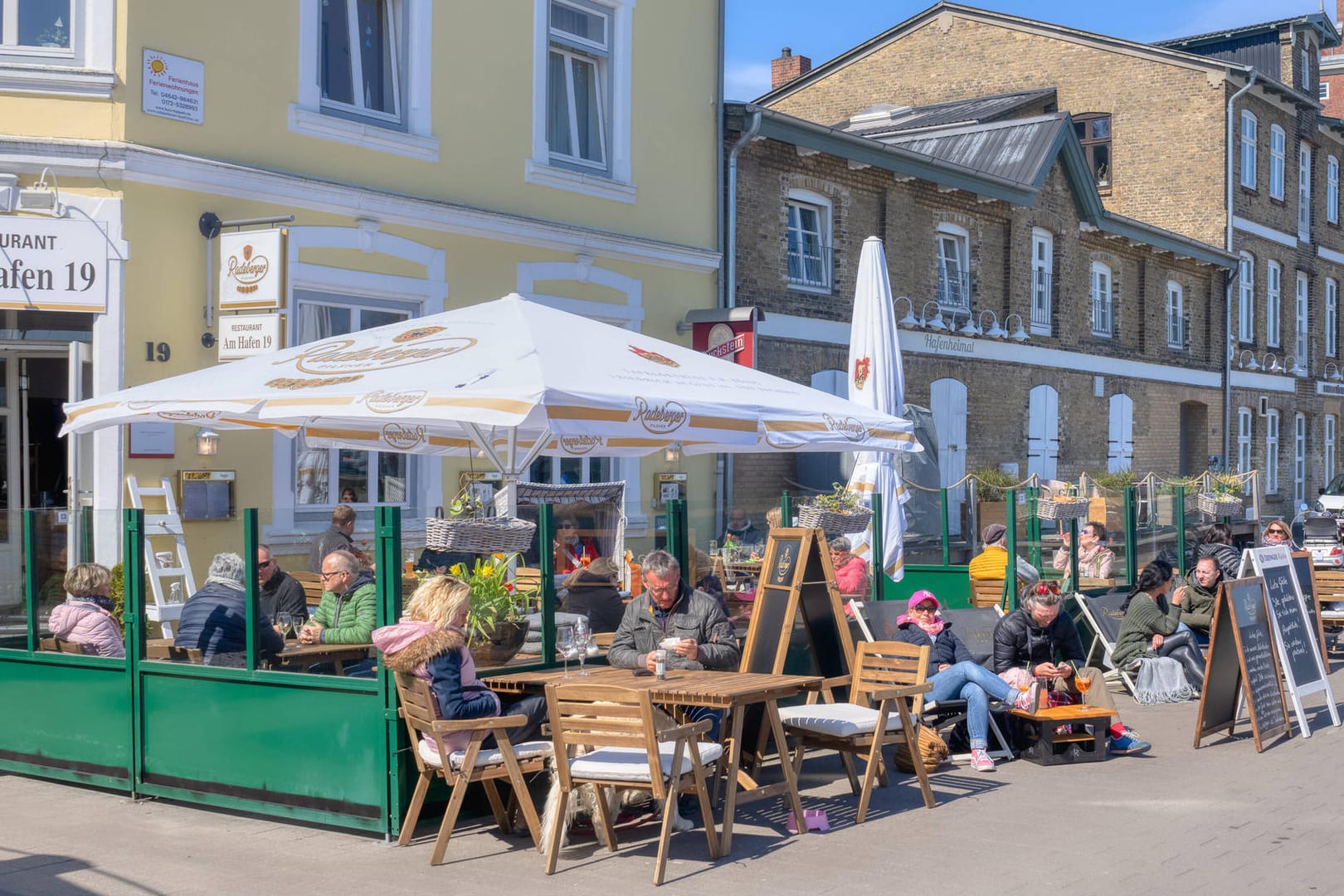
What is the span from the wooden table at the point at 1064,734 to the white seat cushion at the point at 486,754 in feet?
11.2

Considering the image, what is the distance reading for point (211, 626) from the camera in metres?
7.55

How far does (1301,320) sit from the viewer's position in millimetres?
32219

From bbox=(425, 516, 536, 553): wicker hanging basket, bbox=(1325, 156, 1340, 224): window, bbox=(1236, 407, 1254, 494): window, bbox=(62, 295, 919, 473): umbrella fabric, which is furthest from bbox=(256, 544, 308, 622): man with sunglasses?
bbox=(1325, 156, 1340, 224): window

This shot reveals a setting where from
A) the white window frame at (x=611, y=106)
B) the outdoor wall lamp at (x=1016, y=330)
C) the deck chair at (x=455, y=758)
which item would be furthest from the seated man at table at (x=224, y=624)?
the outdoor wall lamp at (x=1016, y=330)

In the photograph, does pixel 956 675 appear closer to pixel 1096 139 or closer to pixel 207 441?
pixel 207 441

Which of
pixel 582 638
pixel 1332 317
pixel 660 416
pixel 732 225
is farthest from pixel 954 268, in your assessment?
pixel 1332 317

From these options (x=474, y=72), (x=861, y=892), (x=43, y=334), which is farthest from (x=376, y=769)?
(x=474, y=72)

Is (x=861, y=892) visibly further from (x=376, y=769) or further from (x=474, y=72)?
(x=474, y=72)

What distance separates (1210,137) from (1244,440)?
593cm

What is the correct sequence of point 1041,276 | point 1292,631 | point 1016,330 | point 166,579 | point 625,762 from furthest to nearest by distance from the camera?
1. point 1041,276
2. point 1016,330
3. point 1292,631
4. point 166,579
5. point 625,762

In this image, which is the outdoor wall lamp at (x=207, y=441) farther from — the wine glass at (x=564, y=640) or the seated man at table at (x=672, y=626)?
the seated man at table at (x=672, y=626)

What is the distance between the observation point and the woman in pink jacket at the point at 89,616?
8055 mm

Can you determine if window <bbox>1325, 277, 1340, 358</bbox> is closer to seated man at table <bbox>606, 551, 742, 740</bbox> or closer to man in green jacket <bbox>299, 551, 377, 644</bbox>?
seated man at table <bbox>606, 551, 742, 740</bbox>

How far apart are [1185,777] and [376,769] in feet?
15.1
